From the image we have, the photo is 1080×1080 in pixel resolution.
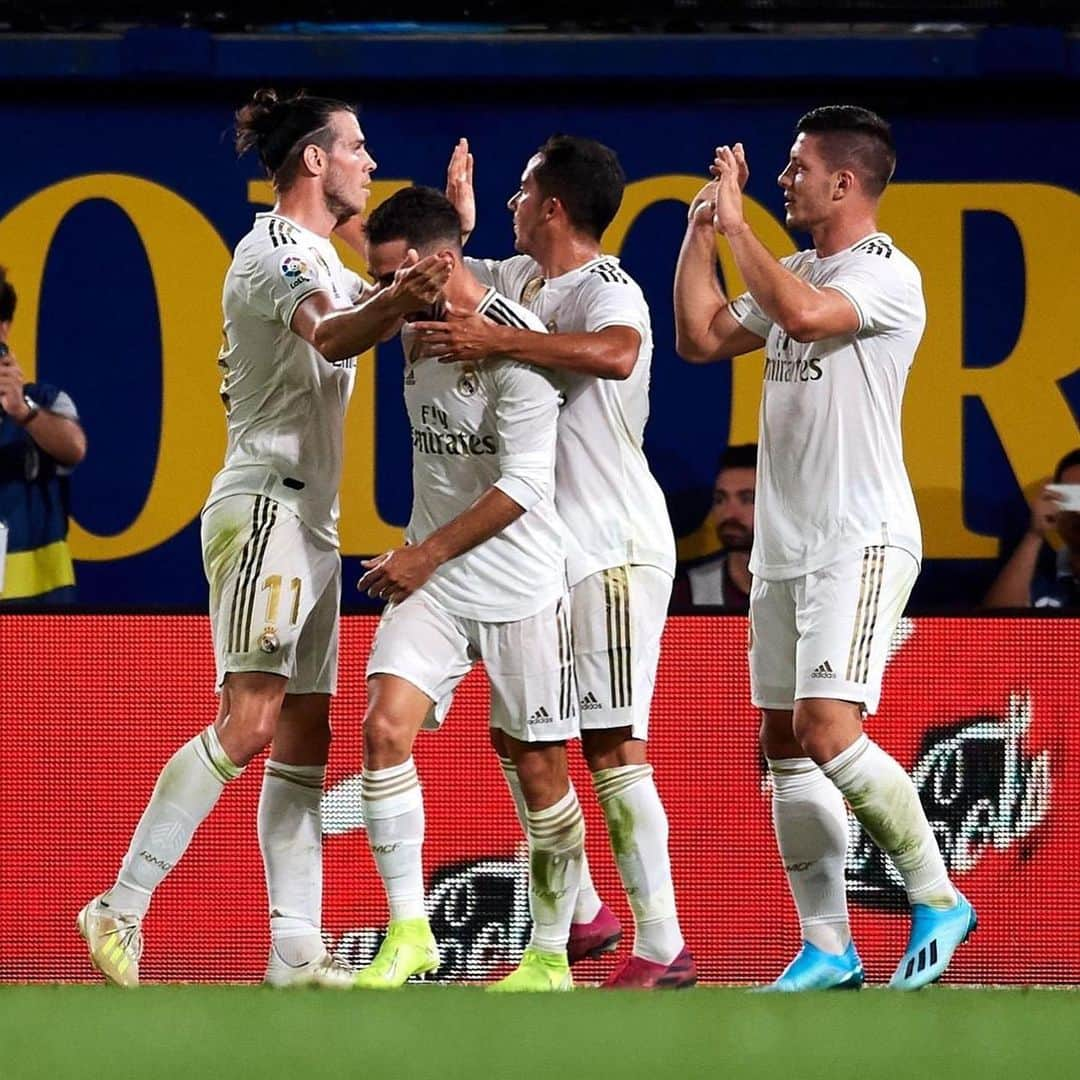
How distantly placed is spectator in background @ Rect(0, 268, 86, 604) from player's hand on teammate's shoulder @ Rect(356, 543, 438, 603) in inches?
99.4

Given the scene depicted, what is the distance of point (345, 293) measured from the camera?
16.5 feet

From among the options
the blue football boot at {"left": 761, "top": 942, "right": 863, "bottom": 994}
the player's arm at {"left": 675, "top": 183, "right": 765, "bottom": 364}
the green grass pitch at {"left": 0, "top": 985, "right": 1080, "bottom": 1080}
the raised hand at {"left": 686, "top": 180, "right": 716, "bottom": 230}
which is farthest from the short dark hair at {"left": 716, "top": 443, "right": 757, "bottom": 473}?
the green grass pitch at {"left": 0, "top": 985, "right": 1080, "bottom": 1080}

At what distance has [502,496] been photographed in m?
4.69

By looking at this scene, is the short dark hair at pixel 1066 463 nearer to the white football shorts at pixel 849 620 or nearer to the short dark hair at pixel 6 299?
the white football shorts at pixel 849 620

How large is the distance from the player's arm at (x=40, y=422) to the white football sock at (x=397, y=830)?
2721mm

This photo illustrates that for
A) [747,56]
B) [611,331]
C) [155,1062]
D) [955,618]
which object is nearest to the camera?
[155,1062]

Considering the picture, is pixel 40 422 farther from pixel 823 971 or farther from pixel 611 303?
pixel 823 971

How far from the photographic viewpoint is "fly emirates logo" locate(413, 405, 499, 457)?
189 inches

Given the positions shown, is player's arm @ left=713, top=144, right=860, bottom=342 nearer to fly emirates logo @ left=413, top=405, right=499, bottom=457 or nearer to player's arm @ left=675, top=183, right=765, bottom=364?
player's arm @ left=675, top=183, right=765, bottom=364

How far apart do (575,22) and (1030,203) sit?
1.65 m

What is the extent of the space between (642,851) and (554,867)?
0.21 meters

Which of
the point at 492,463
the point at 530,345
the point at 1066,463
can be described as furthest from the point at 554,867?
the point at 1066,463

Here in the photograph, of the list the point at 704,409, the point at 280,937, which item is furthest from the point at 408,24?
the point at 280,937

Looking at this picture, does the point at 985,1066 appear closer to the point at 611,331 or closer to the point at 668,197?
the point at 611,331
